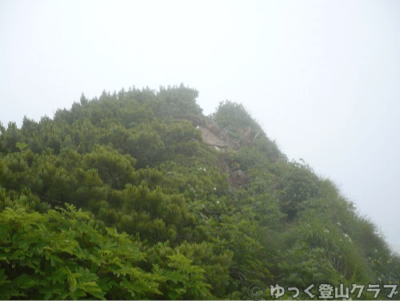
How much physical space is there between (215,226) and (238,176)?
4474 mm

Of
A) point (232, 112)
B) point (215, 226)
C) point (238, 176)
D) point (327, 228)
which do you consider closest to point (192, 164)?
point (238, 176)

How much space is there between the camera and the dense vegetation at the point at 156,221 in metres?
2.23

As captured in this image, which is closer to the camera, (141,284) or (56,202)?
(141,284)

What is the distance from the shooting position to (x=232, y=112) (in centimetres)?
1584

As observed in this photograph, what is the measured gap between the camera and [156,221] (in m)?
4.06

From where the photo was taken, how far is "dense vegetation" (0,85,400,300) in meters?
2.23

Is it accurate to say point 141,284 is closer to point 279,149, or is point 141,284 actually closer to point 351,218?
point 351,218
